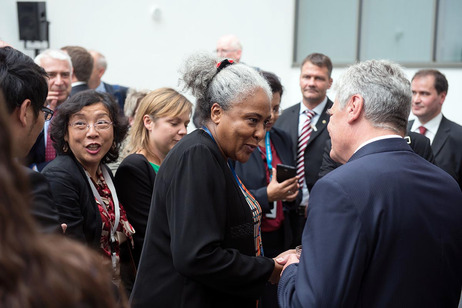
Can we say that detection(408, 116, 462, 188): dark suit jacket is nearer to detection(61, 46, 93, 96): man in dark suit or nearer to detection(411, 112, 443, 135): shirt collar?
detection(411, 112, 443, 135): shirt collar

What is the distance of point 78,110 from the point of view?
11.1 feet

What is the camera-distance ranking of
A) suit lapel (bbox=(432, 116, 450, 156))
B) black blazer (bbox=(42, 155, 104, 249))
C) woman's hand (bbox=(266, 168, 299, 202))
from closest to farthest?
black blazer (bbox=(42, 155, 104, 249)) → woman's hand (bbox=(266, 168, 299, 202)) → suit lapel (bbox=(432, 116, 450, 156))

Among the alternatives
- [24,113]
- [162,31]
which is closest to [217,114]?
[24,113]

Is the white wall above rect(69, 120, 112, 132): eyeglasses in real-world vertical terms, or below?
above

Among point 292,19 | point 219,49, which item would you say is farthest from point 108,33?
point 219,49

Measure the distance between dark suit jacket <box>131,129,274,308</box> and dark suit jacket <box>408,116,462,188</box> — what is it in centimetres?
321

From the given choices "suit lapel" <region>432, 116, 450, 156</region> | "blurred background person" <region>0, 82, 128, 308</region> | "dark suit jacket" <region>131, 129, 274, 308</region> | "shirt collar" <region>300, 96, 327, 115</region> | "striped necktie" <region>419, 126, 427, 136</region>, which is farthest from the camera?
"striped necktie" <region>419, 126, 427, 136</region>

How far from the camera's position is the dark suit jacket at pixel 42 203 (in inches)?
67.4

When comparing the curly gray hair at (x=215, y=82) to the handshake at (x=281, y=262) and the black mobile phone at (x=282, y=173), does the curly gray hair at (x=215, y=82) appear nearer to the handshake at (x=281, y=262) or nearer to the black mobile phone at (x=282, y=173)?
the handshake at (x=281, y=262)

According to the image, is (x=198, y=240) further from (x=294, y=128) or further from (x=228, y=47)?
(x=228, y=47)

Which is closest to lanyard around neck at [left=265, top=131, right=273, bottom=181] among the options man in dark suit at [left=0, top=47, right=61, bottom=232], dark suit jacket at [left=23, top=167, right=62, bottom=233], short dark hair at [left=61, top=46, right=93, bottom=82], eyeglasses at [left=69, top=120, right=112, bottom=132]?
eyeglasses at [left=69, top=120, right=112, bottom=132]

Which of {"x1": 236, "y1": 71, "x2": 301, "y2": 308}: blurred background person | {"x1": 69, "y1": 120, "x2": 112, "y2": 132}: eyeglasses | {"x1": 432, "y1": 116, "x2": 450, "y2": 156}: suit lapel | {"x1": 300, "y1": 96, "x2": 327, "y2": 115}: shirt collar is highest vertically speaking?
{"x1": 69, "y1": 120, "x2": 112, "y2": 132}: eyeglasses

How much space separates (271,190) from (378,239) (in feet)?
6.90

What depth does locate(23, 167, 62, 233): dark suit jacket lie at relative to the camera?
1712mm
